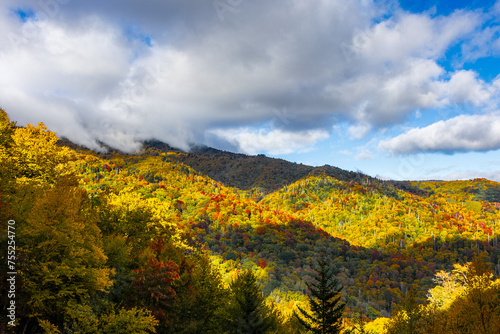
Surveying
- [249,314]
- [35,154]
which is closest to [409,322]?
[249,314]

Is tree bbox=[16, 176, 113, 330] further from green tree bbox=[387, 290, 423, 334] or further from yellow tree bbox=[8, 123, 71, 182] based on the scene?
green tree bbox=[387, 290, 423, 334]

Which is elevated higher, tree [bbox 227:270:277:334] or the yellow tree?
the yellow tree

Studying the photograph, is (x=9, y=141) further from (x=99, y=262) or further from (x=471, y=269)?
(x=471, y=269)

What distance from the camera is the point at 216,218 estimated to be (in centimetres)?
17100

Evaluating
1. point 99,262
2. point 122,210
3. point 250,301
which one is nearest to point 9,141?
point 122,210

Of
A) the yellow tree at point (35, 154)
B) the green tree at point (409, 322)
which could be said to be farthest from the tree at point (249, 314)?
the green tree at point (409, 322)

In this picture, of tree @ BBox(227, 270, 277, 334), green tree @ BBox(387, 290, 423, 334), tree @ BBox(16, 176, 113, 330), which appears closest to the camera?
tree @ BBox(16, 176, 113, 330)

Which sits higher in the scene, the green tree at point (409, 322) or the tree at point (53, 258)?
the tree at point (53, 258)

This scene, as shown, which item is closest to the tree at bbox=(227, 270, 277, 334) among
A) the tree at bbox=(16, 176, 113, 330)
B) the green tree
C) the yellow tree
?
the tree at bbox=(16, 176, 113, 330)

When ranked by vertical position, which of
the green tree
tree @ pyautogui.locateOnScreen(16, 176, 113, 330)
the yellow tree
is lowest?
the green tree

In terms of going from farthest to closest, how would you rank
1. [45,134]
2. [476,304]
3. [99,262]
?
[45,134], [476,304], [99,262]

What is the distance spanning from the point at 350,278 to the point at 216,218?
87843 mm

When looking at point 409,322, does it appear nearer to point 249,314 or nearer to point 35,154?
point 249,314

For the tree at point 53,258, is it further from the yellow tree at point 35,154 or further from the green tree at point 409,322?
the green tree at point 409,322
